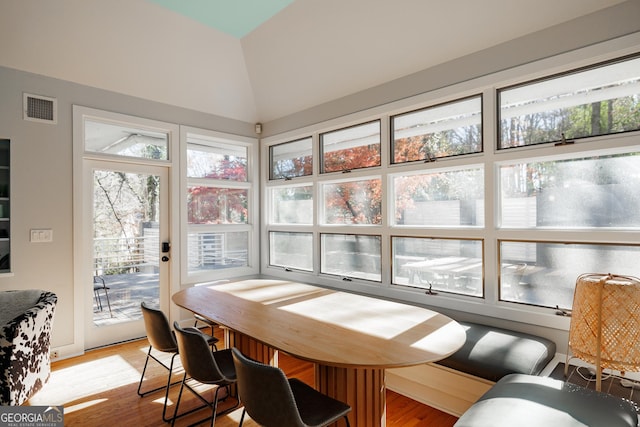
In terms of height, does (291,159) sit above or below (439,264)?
above

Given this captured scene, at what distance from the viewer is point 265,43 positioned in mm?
3871

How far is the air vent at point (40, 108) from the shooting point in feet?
10.7

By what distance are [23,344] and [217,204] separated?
2.65 meters

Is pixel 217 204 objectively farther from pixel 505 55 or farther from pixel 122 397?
pixel 505 55

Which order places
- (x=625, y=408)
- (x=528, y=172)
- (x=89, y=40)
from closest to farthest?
(x=625, y=408) → (x=528, y=172) → (x=89, y=40)

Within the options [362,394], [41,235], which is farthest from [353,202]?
[41,235]

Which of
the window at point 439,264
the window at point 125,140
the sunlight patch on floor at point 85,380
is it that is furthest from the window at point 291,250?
the sunlight patch on floor at point 85,380

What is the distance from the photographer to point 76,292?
138 inches

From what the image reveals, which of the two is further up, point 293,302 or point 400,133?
point 400,133

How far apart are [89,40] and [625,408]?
4.77 metres

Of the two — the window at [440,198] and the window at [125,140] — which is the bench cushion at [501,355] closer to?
the window at [440,198]

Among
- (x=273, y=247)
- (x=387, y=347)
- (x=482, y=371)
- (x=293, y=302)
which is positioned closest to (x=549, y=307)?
(x=482, y=371)

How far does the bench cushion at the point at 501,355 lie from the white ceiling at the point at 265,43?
90.3 inches

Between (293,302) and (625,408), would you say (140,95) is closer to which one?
(293,302)
